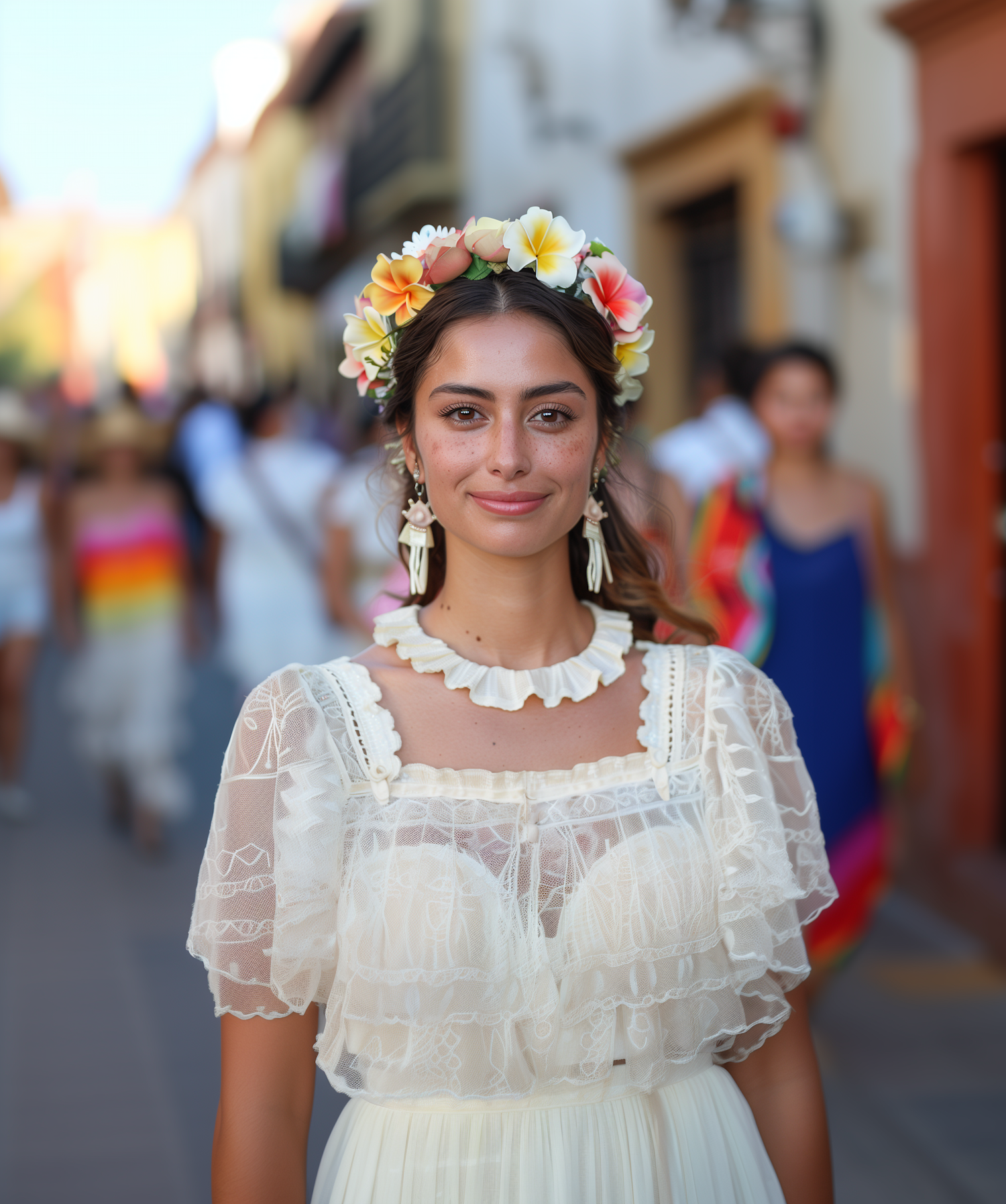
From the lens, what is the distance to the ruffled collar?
6.97ft

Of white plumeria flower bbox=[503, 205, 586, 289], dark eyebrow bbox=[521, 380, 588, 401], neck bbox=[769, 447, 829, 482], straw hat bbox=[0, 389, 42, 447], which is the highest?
straw hat bbox=[0, 389, 42, 447]

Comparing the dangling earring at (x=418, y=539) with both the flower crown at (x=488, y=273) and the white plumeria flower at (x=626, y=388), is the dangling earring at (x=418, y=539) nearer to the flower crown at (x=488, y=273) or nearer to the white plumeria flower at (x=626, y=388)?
the flower crown at (x=488, y=273)

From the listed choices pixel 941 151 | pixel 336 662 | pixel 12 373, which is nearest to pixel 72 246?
pixel 12 373

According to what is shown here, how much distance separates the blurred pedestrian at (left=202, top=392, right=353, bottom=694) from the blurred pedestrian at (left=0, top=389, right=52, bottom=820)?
1.00m

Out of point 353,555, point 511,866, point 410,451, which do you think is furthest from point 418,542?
point 353,555

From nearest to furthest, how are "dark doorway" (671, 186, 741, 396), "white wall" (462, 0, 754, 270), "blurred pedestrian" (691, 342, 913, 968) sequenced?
"blurred pedestrian" (691, 342, 913, 968)
"white wall" (462, 0, 754, 270)
"dark doorway" (671, 186, 741, 396)

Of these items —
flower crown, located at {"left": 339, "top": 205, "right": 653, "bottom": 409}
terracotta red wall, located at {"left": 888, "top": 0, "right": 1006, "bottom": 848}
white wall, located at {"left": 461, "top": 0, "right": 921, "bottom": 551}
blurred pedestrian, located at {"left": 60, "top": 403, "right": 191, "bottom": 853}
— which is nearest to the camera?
flower crown, located at {"left": 339, "top": 205, "right": 653, "bottom": 409}

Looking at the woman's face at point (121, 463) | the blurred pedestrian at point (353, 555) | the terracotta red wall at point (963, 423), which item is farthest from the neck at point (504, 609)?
the woman's face at point (121, 463)

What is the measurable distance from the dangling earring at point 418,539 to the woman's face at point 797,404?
267 centimetres

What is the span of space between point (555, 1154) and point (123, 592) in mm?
6078

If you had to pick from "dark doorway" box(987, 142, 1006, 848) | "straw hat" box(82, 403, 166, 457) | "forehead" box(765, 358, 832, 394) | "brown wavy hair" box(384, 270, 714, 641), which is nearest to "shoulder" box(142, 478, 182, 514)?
"straw hat" box(82, 403, 166, 457)

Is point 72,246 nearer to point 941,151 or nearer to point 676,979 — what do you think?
point 941,151

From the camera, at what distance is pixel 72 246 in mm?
41344

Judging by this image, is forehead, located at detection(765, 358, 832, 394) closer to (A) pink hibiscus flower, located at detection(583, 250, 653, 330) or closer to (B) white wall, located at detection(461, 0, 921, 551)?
(B) white wall, located at detection(461, 0, 921, 551)
